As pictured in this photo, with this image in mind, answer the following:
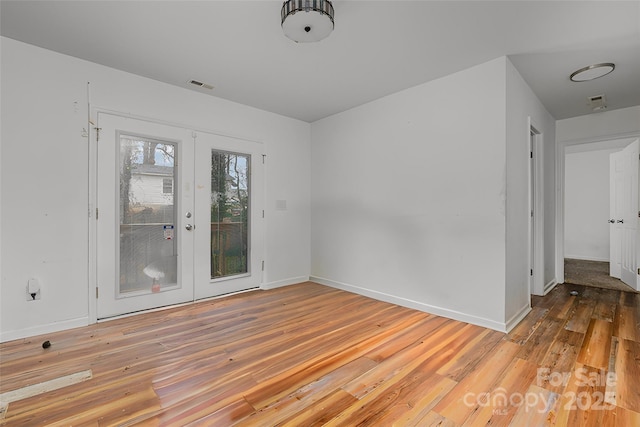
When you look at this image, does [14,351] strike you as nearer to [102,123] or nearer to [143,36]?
[102,123]

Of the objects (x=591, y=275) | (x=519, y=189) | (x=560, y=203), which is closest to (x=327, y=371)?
(x=519, y=189)

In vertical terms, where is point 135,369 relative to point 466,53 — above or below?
below

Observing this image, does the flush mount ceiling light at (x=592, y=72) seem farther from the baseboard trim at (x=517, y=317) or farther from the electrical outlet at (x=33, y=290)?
the electrical outlet at (x=33, y=290)

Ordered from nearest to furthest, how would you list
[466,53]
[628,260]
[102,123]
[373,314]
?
[466,53], [102,123], [373,314], [628,260]

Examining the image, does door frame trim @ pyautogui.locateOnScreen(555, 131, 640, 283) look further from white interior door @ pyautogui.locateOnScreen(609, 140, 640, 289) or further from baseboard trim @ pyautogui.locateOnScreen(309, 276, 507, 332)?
→ baseboard trim @ pyautogui.locateOnScreen(309, 276, 507, 332)

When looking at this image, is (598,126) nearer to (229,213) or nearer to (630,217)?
(630,217)

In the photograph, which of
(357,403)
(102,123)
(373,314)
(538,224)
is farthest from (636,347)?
(102,123)

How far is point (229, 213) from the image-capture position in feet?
13.1

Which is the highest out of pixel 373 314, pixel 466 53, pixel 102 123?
pixel 466 53

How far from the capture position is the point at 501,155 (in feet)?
9.04

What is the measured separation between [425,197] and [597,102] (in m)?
2.83

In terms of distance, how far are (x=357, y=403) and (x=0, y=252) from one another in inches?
126

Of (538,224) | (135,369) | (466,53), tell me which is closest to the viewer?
(135,369)

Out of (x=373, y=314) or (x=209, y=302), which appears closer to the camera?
(x=373, y=314)
